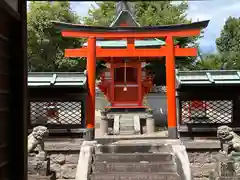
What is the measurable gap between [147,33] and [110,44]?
221 inches

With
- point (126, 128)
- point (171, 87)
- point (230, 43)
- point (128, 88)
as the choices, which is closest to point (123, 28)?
point (171, 87)

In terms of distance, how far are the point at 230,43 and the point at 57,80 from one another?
10.4 meters

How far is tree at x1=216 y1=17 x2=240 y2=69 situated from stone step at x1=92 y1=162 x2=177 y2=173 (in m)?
7.58

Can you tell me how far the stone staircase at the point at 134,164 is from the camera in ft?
23.6

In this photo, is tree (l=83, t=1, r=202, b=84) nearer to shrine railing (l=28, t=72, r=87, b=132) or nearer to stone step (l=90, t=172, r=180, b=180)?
shrine railing (l=28, t=72, r=87, b=132)

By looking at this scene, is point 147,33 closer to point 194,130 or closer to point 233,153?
point 194,130

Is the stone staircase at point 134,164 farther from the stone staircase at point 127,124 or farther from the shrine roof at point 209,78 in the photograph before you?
the stone staircase at point 127,124

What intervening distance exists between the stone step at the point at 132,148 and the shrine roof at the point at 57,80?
1.70 metres

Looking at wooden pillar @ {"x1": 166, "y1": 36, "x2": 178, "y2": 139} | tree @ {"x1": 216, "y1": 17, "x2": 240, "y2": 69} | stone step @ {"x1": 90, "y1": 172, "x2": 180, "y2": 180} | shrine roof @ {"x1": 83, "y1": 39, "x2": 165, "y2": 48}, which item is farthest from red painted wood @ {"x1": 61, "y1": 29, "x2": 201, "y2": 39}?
shrine roof @ {"x1": 83, "y1": 39, "x2": 165, "y2": 48}

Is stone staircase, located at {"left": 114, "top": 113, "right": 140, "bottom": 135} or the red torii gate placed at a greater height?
the red torii gate

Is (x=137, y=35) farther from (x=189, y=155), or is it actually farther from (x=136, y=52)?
(x=189, y=155)

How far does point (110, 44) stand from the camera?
14984 mm

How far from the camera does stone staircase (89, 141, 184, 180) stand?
720 centimetres

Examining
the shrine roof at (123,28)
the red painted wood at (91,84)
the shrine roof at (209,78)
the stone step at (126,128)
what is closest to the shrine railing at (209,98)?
the shrine roof at (209,78)
